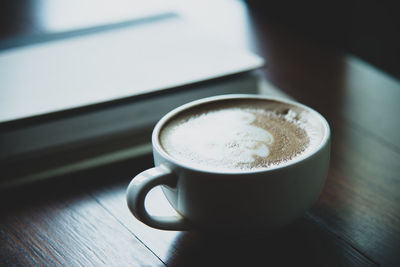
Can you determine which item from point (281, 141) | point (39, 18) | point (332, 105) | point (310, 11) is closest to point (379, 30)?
point (310, 11)

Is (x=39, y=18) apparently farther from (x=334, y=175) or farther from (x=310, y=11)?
(x=334, y=175)

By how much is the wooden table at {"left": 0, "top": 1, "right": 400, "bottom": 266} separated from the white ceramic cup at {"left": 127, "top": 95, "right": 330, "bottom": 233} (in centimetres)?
3

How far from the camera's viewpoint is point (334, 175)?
45 centimetres

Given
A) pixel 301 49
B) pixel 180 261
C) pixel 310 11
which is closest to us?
pixel 180 261

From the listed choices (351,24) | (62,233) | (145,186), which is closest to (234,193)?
(145,186)

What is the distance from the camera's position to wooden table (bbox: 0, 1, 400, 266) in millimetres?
365

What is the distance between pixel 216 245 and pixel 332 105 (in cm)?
28

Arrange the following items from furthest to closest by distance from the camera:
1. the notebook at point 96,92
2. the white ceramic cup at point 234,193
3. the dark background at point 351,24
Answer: the dark background at point 351,24
the notebook at point 96,92
the white ceramic cup at point 234,193

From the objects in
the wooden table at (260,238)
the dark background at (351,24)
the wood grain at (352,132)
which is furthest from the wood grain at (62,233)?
the dark background at (351,24)

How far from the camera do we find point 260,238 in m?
0.37

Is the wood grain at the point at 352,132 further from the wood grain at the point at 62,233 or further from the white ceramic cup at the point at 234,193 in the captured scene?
the wood grain at the point at 62,233

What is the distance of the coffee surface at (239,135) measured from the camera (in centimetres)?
36

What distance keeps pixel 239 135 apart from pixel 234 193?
0.08 metres

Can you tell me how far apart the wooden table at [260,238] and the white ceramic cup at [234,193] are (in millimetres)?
26
